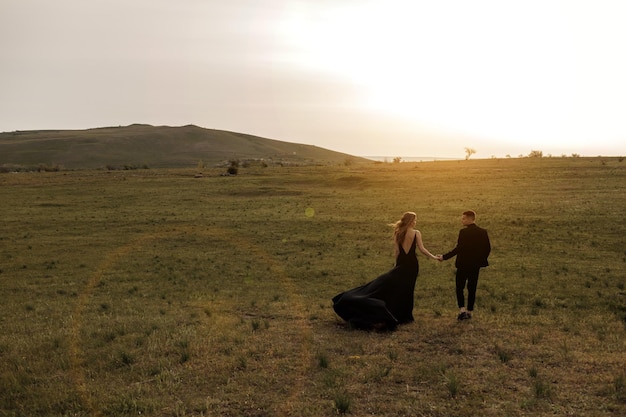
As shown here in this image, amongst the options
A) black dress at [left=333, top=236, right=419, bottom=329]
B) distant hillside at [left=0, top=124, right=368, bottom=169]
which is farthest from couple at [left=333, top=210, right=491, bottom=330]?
distant hillside at [left=0, top=124, right=368, bottom=169]

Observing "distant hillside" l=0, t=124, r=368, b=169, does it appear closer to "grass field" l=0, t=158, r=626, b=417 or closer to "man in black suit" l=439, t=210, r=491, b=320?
"grass field" l=0, t=158, r=626, b=417

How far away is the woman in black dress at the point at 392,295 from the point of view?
1220 cm

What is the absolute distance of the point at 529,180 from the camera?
53.3m

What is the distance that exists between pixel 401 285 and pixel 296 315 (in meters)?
3.51

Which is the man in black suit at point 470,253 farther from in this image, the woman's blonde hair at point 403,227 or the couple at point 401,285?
the woman's blonde hair at point 403,227

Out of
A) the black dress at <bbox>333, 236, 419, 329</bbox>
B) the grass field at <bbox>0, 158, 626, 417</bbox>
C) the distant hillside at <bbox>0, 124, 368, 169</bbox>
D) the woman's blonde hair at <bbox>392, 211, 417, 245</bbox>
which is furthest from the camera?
the distant hillside at <bbox>0, 124, 368, 169</bbox>

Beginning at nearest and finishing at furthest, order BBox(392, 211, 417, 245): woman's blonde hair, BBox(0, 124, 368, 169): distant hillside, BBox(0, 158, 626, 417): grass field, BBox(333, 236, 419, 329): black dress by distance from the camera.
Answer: BBox(0, 158, 626, 417): grass field, BBox(333, 236, 419, 329): black dress, BBox(392, 211, 417, 245): woman's blonde hair, BBox(0, 124, 368, 169): distant hillside

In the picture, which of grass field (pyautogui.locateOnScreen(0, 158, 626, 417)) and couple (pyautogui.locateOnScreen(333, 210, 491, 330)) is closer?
grass field (pyautogui.locateOnScreen(0, 158, 626, 417))

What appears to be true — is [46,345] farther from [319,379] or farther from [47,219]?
[47,219]

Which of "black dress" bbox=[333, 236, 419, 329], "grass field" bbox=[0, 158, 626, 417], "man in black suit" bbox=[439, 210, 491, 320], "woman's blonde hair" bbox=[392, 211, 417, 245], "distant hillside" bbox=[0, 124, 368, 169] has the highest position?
"distant hillside" bbox=[0, 124, 368, 169]

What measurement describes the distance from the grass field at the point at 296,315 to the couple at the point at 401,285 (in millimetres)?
503

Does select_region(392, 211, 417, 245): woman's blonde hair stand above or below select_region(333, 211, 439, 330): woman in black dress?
above

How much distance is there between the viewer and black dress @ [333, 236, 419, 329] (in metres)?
12.1

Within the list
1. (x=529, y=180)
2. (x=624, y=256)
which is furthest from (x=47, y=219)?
(x=529, y=180)
